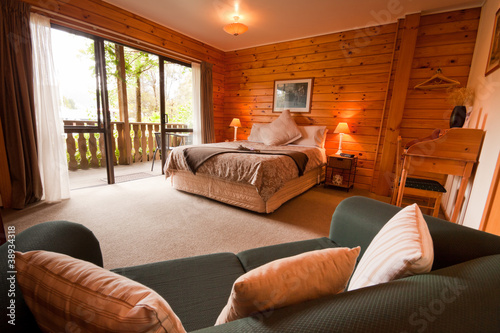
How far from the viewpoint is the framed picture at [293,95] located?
4113mm

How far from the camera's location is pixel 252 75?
477 centimetres

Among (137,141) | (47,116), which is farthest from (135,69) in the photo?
(47,116)

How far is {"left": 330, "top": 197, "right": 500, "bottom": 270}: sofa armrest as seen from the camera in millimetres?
756

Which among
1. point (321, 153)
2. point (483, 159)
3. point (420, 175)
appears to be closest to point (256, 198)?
point (321, 153)

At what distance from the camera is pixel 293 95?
4266mm

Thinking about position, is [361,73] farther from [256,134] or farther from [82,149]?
[82,149]

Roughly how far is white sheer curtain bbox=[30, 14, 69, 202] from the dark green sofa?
2.51m

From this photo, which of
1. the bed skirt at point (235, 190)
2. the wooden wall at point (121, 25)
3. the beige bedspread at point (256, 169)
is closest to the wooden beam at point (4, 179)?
the wooden wall at point (121, 25)

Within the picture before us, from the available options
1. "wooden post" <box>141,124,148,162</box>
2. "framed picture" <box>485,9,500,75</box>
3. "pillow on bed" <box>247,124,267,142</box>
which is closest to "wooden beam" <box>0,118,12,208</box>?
"wooden post" <box>141,124,148,162</box>

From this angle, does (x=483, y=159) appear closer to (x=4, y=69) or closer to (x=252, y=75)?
(x=252, y=75)

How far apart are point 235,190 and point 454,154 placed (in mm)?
2263

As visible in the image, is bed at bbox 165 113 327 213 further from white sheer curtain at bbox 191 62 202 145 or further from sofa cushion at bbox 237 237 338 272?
white sheer curtain at bbox 191 62 202 145

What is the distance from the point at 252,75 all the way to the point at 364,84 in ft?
7.60

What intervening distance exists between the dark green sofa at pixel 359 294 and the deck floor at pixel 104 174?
3.26 meters
